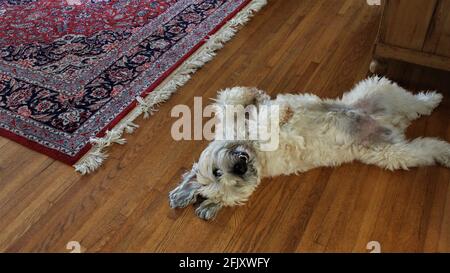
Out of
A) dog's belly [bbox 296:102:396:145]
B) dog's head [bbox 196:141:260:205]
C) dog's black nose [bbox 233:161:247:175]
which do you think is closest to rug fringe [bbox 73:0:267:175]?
dog's head [bbox 196:141:260:205]

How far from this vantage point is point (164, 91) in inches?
79.4

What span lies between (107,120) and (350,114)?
112 centimetres

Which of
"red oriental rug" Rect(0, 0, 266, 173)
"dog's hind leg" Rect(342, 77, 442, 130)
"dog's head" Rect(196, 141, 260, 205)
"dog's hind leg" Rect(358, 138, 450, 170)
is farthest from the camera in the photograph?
"red oriental rug" Rect(0, 0, 266, 173)

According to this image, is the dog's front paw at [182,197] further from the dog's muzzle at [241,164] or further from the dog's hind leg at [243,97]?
the dog's hind leg at [243,97]

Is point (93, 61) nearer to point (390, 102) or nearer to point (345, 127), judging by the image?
point (345, 127)

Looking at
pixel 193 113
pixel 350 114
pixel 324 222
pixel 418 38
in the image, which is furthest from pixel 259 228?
pixel 418 38

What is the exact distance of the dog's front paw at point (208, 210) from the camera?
4.74ft

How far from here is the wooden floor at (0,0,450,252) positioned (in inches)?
55.5

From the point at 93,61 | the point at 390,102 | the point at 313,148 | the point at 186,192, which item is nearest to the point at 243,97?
the point at 313,148

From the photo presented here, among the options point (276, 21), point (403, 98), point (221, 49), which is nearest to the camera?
point (403, 98)

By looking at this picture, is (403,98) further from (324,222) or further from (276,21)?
(276,21)

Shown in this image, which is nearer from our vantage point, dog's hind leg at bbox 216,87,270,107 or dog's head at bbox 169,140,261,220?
dog's head at bbox 169,140,261,220

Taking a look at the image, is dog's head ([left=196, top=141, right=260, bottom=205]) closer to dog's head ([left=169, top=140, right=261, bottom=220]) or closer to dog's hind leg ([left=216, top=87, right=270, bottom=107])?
dog's head ([left=169, top=140, right=261, bottom=220])
